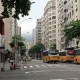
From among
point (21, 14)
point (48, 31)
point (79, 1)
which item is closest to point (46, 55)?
point (79, 1)

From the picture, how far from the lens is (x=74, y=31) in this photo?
83.4 meters

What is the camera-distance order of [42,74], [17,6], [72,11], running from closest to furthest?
[17,6]
[42,74]
[72,11]

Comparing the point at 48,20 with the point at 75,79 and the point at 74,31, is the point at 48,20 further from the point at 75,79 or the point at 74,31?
the point at 75,79

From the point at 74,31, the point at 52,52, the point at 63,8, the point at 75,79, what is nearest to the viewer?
the point at 75,79

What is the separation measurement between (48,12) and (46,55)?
11954cm

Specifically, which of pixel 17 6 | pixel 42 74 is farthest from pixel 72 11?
pixel 17 6

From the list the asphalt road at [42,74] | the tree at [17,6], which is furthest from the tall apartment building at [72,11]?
the tree at [17,6]

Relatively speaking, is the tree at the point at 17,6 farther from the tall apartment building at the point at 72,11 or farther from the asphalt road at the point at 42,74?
the tall apartment building at the point at 72,11

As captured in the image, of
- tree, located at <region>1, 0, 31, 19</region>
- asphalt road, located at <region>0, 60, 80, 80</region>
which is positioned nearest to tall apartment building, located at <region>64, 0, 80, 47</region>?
asphalt road, located at <region>0, 60, 80, 80</region>

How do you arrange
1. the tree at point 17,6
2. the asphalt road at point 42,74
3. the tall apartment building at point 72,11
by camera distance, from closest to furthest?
the asphalt road at point 42,74
the tree at point 17,6
the tall apartment building at point 72,11

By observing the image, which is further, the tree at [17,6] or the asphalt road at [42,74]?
the tree at [17,6]

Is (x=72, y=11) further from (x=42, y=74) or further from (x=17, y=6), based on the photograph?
(x=17, y=6)

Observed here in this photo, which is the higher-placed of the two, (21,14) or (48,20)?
(48,20)

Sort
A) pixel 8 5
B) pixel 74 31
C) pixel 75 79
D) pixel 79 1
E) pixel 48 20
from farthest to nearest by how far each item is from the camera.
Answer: pixel 48 20
pixel 79 1
pixel 74 31
pixel 8 5
pixel 75 79
